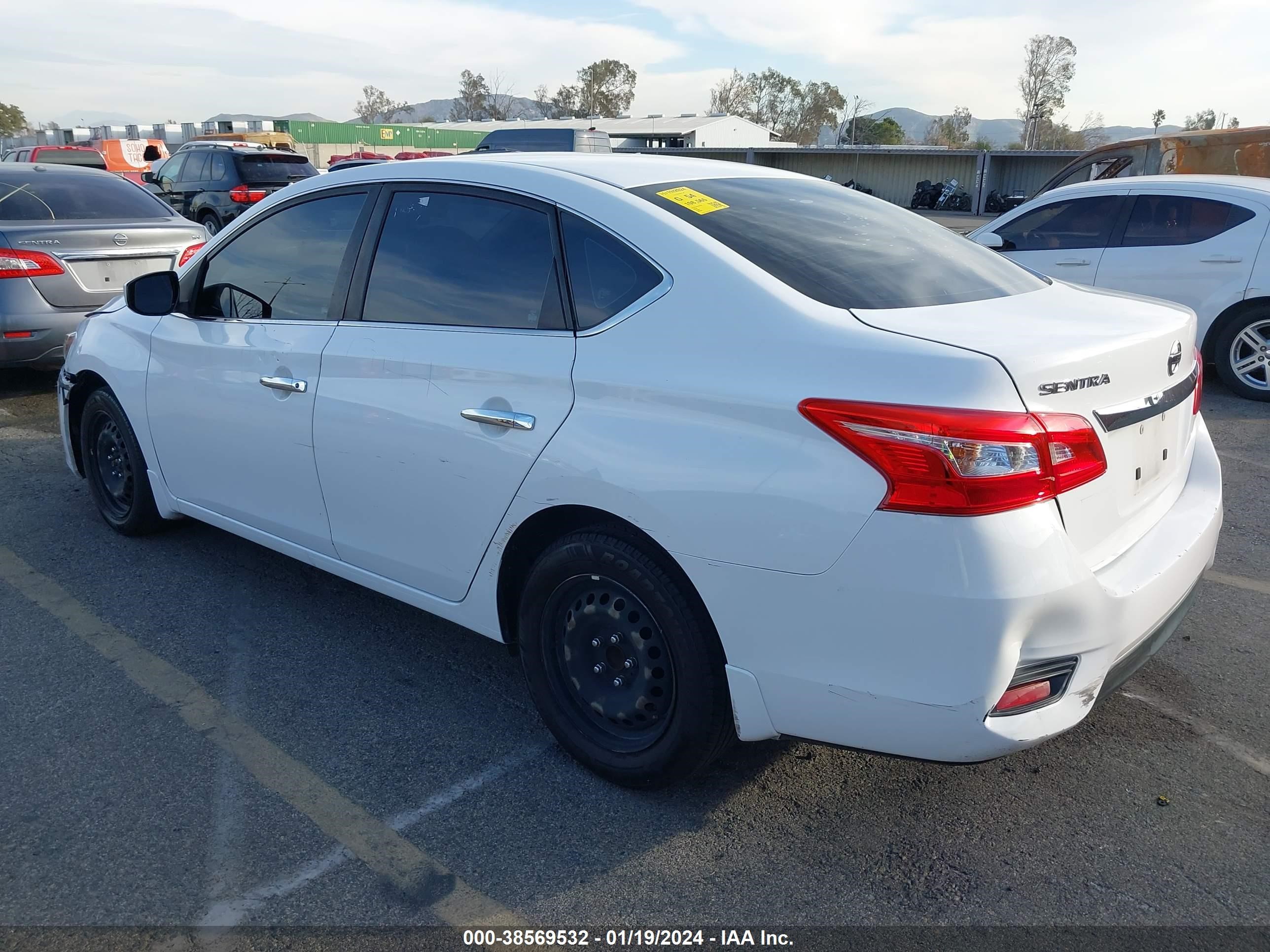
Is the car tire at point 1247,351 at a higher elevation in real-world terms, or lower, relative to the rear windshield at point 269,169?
lower

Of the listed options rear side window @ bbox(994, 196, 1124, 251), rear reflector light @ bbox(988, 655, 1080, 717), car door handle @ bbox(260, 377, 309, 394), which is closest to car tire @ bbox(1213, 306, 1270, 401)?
rear side window @ bbox(994, 196, 1124, 251)

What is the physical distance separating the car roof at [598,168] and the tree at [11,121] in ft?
360

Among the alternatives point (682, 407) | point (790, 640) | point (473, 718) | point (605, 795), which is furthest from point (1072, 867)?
point (473, 718)

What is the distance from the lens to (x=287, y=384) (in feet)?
11.7

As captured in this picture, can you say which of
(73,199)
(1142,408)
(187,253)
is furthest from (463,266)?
(73,199)

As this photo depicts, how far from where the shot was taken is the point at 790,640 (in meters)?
2.41

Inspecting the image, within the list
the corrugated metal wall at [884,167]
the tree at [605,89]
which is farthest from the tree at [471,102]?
the corrugated metal wall at [884,167]

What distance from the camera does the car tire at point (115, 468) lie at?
4.61 metres

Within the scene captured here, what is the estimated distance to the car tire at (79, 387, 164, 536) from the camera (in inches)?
181

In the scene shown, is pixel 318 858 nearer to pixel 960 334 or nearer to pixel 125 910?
pixel 125 910

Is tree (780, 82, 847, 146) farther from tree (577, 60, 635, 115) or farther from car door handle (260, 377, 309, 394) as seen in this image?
car door handle (260, 377, 309, 394)

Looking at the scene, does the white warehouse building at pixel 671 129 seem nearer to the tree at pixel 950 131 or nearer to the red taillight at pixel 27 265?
the tree at pixel 950 131

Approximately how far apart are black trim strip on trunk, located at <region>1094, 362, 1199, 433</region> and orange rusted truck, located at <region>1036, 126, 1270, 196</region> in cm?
1028

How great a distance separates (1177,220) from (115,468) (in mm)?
7487
